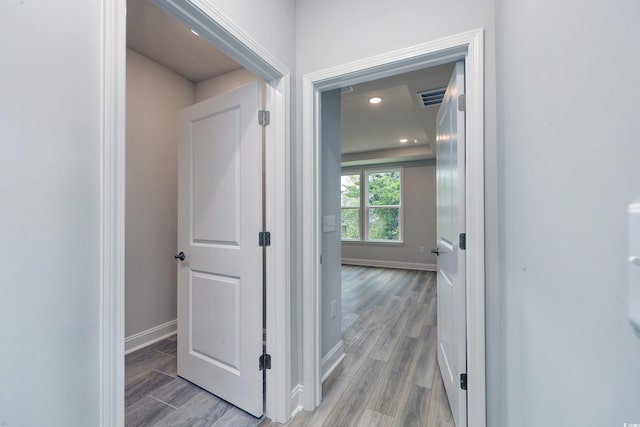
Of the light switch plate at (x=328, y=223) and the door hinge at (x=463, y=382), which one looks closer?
the door hinge at (x=463, y=382)

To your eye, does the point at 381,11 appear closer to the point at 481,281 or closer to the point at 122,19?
the point at 122,19

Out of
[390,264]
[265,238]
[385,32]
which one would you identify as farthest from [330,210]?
[390,264]

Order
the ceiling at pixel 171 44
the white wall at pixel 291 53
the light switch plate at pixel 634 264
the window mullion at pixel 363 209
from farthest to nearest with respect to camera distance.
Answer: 1. the window mullion at pixel 363 209
2. the ceiling at pixel 171 44
3. the white wall at pixel 291 53
4. the light switch plate at pixel 634 264

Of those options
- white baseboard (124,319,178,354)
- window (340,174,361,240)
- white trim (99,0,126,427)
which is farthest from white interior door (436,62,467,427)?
window (340,174,361,240)

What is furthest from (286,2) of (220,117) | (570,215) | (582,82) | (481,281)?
(481,281)

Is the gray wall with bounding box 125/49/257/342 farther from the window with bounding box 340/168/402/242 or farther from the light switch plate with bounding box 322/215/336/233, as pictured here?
the window with bounding box 340/168/402/242

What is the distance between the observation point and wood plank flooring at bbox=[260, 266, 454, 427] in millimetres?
1625

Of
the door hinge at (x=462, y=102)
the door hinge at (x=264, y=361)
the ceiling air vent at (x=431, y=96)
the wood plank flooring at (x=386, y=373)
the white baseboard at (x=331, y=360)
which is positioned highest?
the ceiling air vent at (x=431, y=96)

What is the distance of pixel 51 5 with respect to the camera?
0.70 meters

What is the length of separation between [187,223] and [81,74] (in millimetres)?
1332

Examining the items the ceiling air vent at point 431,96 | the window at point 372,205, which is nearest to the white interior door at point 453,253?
the ceiling air vent at point 431,96

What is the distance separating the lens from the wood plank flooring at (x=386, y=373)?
1.62 m

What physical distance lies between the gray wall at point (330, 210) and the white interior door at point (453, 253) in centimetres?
83

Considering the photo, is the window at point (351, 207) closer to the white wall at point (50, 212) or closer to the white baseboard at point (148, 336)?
the white baseboard at point (148, 336)
